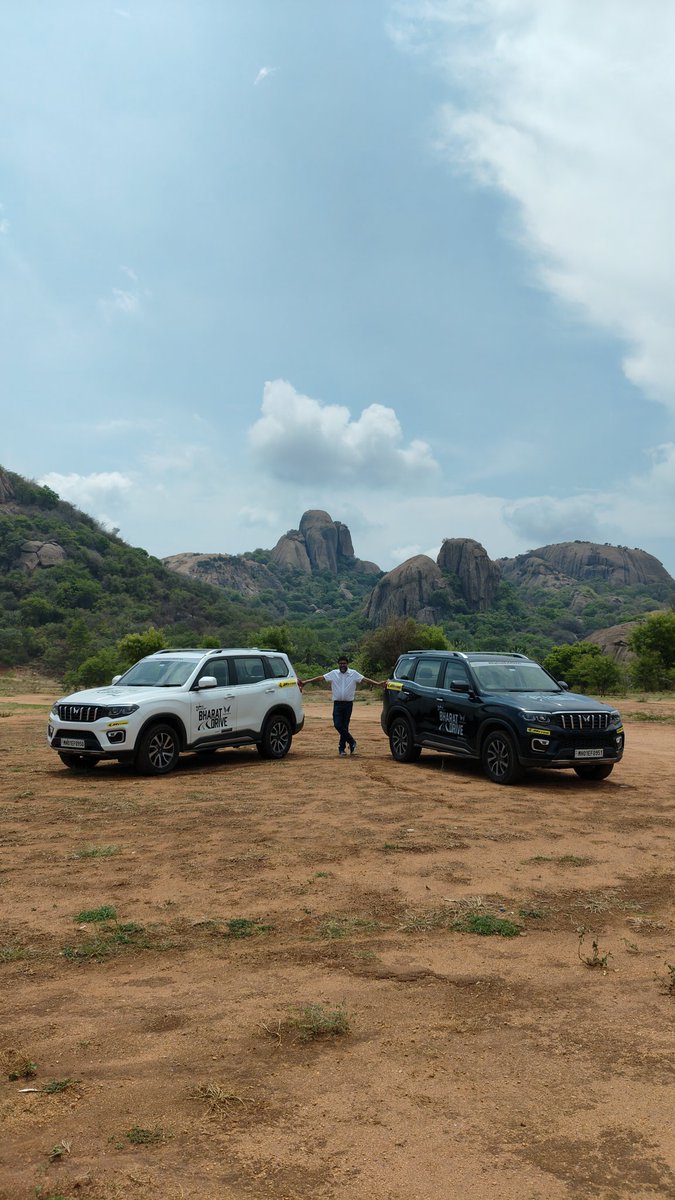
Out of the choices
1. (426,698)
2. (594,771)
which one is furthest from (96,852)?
(594,771)

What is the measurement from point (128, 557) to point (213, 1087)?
9577 centimetres

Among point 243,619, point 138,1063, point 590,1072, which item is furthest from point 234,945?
point 243,619

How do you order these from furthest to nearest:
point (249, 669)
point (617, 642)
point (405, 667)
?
point (617, 642), point (405, 667), point (249, 669)

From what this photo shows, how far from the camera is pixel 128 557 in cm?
9569

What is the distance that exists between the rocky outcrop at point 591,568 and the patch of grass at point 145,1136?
18058cm

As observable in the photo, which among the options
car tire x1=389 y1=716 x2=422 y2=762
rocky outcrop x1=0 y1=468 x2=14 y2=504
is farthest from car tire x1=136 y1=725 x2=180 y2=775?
rocky outcrop x1=0 y1=468 x2=14 y2=504

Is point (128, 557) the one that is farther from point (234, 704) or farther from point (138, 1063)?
point (138, 1063)

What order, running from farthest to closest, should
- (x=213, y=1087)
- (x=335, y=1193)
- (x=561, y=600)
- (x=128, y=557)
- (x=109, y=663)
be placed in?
1. (x=561, y=600)
2. (x=128, y=557)
3. (x=109, y=663)
4. (x=213, y=1087)
5. (x=335, y=1193)

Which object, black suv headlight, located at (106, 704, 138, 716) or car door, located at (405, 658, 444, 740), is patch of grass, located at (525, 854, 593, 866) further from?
black suv headlight, located at (106, 704, 138, 716)

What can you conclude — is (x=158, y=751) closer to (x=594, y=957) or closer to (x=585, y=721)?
(x=585, y=721)

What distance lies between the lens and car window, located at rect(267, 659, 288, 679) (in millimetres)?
13531

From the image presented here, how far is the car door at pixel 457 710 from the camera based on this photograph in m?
11.4

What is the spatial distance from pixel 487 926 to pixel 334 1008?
1.55m

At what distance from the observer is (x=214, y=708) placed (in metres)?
12.0
